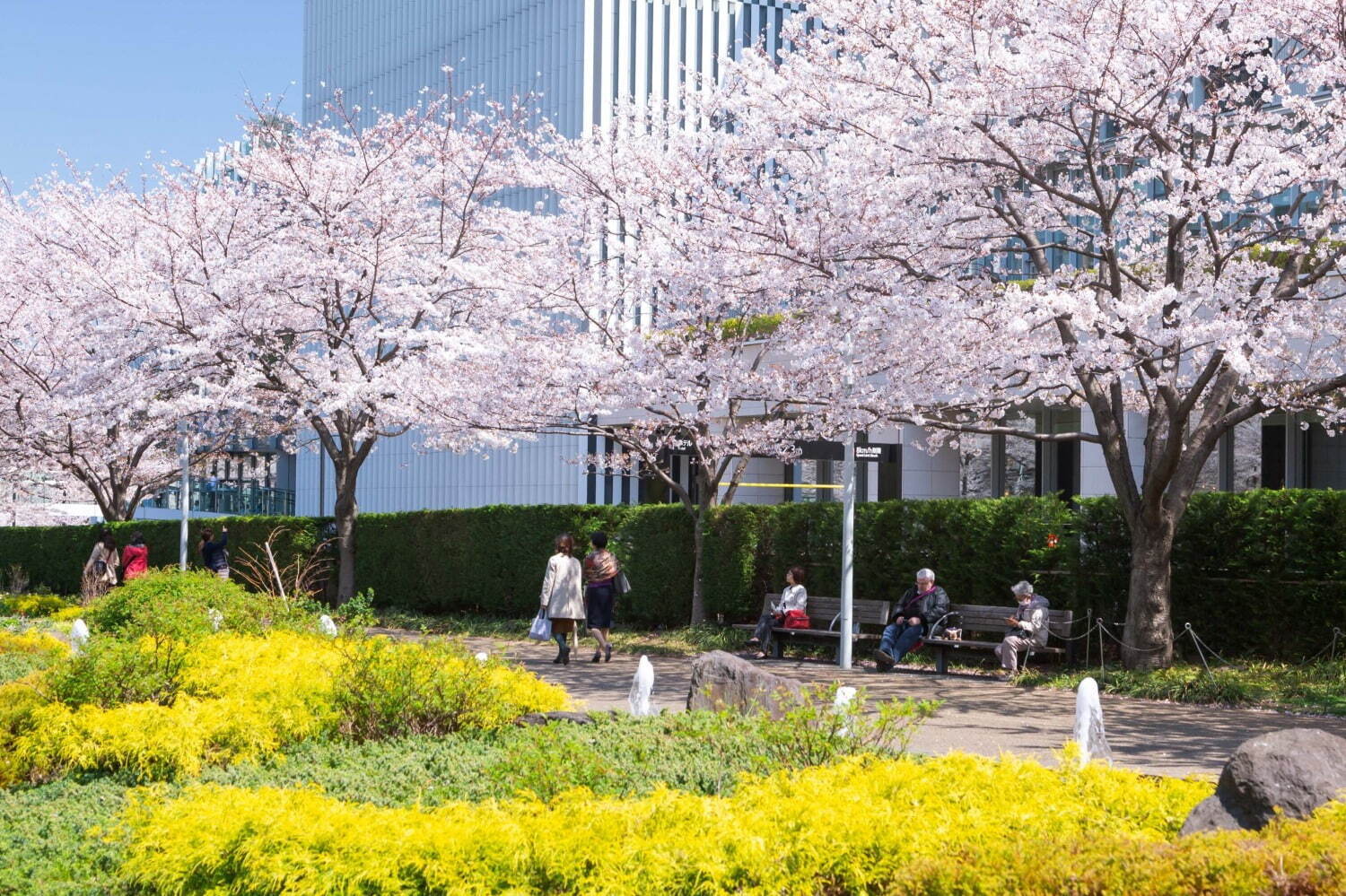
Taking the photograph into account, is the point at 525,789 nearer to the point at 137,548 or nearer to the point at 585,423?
the point at 585,423

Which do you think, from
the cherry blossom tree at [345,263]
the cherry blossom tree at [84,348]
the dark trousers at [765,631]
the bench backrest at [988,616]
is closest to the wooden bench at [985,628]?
the bench backrest at [988,616]

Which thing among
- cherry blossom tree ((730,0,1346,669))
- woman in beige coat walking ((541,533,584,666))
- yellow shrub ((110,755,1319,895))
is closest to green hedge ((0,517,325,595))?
woman in beige coat walking ((541,533,584,666))

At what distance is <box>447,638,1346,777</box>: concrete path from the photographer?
1030 cm

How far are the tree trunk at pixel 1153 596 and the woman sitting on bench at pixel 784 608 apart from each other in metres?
4.66

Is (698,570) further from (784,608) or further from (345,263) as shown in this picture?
(345,263)

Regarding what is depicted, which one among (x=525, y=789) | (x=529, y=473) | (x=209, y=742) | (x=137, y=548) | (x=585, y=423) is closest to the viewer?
(x=525, y=789)

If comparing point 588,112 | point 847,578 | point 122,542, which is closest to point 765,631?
point 847,578

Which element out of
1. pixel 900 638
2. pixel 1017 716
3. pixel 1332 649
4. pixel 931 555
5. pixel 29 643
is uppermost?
pixel 931 555

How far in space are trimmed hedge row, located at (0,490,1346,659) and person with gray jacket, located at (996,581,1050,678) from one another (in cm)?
94

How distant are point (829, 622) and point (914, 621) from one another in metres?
2.43

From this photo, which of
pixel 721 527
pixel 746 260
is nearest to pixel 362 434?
pixel 721 527

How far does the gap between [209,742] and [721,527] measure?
1228 centimetres

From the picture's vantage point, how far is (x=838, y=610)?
18.4 m

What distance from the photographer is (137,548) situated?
24.0 m
